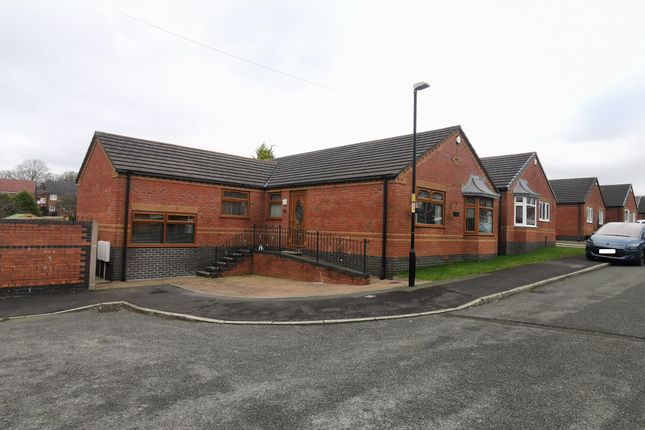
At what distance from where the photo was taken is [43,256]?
1019 cm

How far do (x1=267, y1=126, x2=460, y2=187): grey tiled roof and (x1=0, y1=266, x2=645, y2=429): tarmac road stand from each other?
741cm

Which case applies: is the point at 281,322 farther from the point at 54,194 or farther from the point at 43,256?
the point at 54,194

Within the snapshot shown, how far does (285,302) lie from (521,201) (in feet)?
54.5

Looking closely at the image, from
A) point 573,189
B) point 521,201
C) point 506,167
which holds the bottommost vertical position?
point 521,201

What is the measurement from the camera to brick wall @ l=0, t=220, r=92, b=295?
9719 mm

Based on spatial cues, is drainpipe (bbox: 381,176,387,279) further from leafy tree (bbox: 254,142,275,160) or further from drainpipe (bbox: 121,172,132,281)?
leafy tree (bbox: 254,142,275,160)

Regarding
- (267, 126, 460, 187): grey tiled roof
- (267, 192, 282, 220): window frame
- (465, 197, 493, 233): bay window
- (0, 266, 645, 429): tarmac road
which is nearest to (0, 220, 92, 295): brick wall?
(0, 266, 645, 429): tarmac road

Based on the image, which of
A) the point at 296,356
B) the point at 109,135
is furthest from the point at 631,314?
the point at 109,135

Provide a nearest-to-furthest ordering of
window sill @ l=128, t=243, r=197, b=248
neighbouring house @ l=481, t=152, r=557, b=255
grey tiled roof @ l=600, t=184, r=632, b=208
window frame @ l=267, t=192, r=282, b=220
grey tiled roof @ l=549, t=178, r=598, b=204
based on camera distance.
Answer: window sill @ l=128, t=243, r=197, b=248 → window frame @ l=267, t=192, r=282, b=220 → neighbouring house @ l=481, t=152, r=557, b=255 → grey tiled roof @ l=549, t=178, r=598, b=204 → grey tiled roof @ l=600, t=184, r=632, b=208

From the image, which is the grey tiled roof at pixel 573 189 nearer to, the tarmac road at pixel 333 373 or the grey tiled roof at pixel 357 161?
the grey tiled roof at pixel 357 161

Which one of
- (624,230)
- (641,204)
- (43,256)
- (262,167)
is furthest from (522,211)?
(641,204)

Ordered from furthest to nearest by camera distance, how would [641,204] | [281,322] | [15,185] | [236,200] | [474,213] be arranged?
[15,185] < [641,204] < [236,200] < [474,213] < [281,322]

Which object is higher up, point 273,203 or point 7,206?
point 7,206

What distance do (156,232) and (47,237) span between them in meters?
3.99
